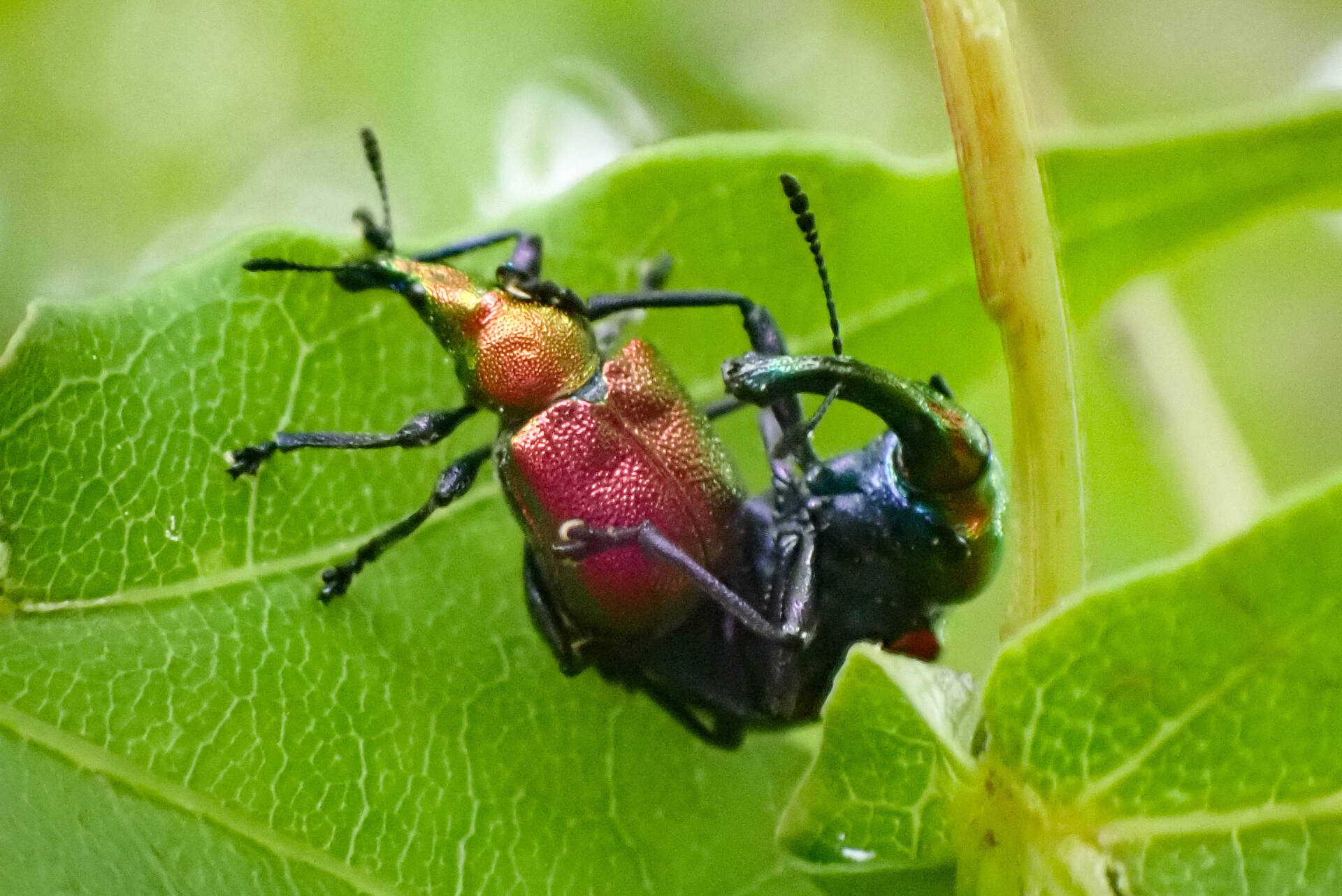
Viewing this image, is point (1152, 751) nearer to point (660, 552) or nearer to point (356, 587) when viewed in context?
point (660, 552)

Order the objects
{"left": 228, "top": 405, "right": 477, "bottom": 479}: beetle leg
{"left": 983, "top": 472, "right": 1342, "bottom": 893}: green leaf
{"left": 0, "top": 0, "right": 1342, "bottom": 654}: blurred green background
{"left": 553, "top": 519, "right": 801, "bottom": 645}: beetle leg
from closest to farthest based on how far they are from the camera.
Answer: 1. {"left": 983, "top": 472, "right": 1342, "bottom": 893}: green leaf
2. {"left": 228, "top": 405, "right": 477, "bottom": 479}: beetle leg
3. {"left": 553, "top": 519, "right": 801, "bottom": 645}: beetle leg
4. {"left": 0, "top": 0, "right": 1342, "bottom": 654}: blurred green background

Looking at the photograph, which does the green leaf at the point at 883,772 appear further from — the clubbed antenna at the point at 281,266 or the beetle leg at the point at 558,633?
the clubbed antenna at the point at 281,266

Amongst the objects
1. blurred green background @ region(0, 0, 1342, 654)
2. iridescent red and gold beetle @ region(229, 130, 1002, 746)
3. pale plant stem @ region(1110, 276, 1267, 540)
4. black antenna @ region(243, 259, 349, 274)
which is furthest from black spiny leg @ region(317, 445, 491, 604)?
pale plant stem @ region(1110, 276, 1267, 540)

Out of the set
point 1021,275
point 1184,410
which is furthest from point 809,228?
point 1184,410

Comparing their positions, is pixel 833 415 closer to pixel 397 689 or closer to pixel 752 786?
pixel 752 786

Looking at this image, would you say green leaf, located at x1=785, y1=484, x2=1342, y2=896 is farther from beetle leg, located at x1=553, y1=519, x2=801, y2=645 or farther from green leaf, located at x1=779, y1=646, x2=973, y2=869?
beetle leg, located at x1=553, y1=519, x2=801, y2=645

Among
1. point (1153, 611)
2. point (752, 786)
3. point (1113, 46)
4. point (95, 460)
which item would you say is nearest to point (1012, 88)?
point (1153, 611)
